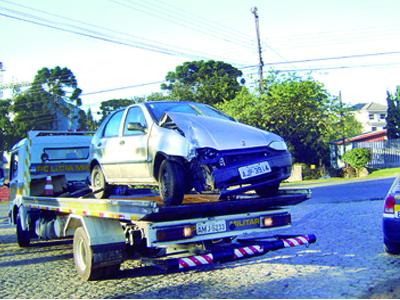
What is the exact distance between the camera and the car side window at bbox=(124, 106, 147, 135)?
703 centimetres

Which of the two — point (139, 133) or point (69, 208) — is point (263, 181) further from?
point (69, 208)

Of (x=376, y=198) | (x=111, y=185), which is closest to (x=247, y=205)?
(x=111, y=185)

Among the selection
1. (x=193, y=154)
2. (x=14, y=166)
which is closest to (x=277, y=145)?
(x=193, y=154)

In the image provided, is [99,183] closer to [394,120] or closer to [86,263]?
[86,263]

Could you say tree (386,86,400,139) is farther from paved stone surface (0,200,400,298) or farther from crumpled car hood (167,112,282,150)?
crumpled car hood (167,112,282,150)

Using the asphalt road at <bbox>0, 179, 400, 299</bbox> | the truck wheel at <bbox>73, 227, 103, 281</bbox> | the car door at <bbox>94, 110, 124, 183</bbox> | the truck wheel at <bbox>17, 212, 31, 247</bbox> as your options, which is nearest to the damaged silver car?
the car door at <bbox>94, 110, 124, 183</bbox>

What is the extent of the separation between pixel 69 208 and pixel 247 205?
2.91m

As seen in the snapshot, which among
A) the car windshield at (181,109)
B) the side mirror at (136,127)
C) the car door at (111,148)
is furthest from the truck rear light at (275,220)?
the car door at (111,148)

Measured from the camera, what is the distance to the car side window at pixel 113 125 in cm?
778

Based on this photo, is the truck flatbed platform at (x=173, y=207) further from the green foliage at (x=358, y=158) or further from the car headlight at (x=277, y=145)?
the green foliage at (x=358, y=158)

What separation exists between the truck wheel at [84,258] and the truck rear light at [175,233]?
4.44ft

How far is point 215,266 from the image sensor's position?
24.5ft

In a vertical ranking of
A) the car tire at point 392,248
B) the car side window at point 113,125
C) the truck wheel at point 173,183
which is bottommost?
the car tire at point 392,248

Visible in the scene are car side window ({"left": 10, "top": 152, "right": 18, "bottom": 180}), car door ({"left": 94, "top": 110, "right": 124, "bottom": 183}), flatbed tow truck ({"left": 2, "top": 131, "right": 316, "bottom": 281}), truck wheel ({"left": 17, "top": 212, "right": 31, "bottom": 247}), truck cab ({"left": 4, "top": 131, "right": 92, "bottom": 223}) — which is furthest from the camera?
car side window ({"left": 10, "top": 152, "right": 18, "bottom": 180})
